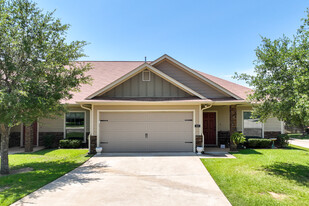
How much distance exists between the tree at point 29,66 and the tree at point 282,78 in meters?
7.79

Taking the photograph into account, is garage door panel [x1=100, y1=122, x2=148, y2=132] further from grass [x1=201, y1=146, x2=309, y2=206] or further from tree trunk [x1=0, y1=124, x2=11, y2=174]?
tree trunk [x1=0, y1=124, x2=11, y2=174]

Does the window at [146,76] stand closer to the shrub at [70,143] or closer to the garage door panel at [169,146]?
the garage door panel at [169,146]

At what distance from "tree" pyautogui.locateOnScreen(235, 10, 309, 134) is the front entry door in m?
5.77

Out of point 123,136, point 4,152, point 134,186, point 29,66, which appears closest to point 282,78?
point 134,186

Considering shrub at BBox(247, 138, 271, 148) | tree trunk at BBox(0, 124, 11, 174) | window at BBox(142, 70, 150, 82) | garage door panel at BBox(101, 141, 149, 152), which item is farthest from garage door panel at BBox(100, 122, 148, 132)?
shrub at BBox(247, 138, 271, 148)

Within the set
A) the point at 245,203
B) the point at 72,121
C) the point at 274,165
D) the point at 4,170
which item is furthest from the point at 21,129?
the point at 274,165

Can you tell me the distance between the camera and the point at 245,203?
466cm

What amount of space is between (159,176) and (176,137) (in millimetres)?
4254

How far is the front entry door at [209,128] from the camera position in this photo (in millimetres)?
13594

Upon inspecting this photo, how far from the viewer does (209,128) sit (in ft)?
44.8

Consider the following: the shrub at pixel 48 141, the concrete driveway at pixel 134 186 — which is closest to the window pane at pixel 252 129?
the concrete driveway at pixel 134 186

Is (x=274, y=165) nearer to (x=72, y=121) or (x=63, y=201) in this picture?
(x=63, y=201)

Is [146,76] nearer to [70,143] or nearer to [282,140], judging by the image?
[70,143]

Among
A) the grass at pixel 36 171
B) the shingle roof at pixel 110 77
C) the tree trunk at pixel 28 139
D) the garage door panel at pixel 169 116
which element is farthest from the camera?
the shingle roof at pixel 110 77
